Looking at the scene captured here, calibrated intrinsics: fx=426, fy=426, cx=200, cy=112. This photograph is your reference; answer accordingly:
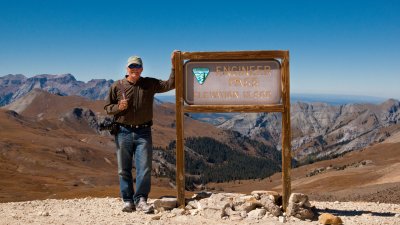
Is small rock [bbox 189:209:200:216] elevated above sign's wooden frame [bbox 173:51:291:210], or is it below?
below

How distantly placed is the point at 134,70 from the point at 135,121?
127 cm

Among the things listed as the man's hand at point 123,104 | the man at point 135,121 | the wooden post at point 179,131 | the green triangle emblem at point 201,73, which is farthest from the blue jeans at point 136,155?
the green triangle emblem at point 201,73

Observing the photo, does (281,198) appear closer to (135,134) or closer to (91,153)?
(135,134)

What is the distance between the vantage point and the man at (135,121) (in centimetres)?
1059

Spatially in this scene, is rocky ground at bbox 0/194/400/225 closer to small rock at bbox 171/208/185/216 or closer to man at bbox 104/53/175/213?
small rock at bbox 171/208/185/216

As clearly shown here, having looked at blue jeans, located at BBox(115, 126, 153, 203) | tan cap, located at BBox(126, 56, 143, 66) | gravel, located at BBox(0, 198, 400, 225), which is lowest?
gravel, located at BBox(0, 198, 400, 225)

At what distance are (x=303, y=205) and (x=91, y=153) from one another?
133241 millimetres

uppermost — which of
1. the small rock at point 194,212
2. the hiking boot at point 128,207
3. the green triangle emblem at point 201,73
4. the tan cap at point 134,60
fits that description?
the tan cap at point 134,60

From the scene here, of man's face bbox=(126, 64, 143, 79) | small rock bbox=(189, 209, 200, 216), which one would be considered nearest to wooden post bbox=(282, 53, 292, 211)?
small rock bbox=(189, 209, 200, 216)

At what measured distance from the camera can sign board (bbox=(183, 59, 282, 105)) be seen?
10977 millimetres

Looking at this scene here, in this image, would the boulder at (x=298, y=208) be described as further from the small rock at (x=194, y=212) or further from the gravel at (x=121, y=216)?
the small rock at (x=194, y=212)

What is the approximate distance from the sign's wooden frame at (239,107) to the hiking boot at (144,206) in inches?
33.7

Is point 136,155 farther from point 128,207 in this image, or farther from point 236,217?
point 236,217

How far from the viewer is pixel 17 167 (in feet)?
305
